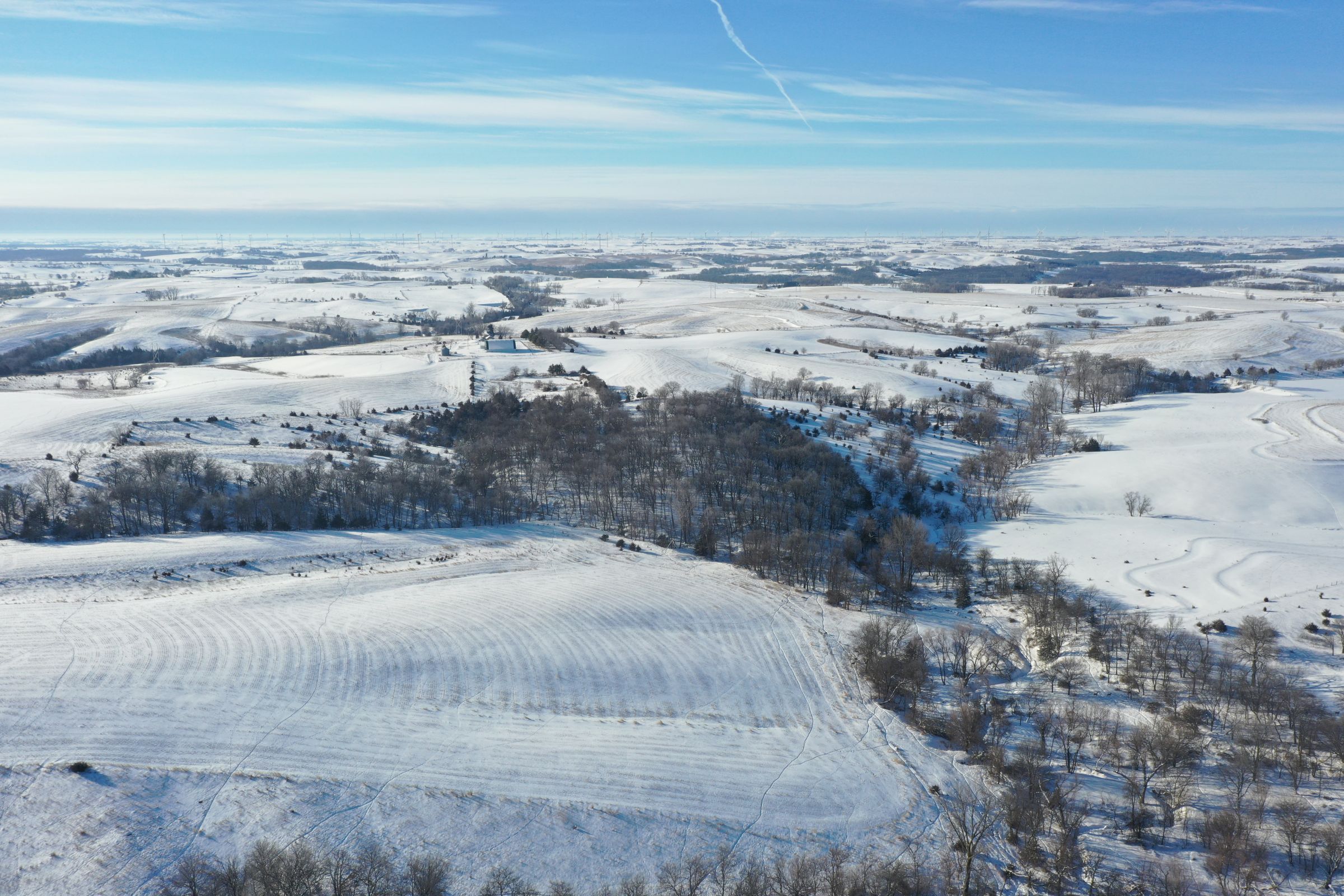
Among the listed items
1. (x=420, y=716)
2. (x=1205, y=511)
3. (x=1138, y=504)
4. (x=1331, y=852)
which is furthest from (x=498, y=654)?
(x=1205, y=511)

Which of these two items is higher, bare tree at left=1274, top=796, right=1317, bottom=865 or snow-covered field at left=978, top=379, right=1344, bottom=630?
snow-covered field at left=978, top=379, right=1344, bottom=630

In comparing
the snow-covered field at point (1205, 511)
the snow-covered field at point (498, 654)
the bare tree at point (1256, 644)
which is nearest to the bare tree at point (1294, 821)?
the bare tree at point (1256, 644)

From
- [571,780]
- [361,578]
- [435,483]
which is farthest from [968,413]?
[571,780]

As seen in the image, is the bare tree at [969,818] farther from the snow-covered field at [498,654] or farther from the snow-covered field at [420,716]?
the snow-covered field at [420,716]

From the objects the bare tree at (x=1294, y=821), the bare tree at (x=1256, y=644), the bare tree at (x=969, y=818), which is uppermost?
the bare tree at (x=1256, y=644)

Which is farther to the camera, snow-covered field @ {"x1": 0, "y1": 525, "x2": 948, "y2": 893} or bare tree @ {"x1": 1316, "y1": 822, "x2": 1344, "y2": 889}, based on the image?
snow-covered field @ {"x1": 0, "y1": 525, "x2": 948, "y2": 893}

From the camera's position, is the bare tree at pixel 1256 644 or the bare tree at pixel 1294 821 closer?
the bare tree at pixel 1294 821

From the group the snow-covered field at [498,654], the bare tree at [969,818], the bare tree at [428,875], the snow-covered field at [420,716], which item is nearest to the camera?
the bare tree at [428,875]

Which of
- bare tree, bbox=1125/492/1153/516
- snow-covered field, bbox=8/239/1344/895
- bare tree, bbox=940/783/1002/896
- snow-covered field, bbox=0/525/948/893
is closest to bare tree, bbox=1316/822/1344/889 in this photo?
bare tree, bbox=940/783/1002/896

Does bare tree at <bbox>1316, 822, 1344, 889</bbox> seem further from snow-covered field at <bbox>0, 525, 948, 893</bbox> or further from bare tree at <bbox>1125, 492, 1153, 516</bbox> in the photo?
bare tree at <bbox>1125, 492, 1153, 516</bbox>

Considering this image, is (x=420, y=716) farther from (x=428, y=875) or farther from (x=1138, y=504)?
(x=1138, y=504)

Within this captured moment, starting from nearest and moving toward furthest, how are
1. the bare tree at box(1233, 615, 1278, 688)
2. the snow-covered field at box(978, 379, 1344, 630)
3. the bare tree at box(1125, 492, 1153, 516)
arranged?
the bare tree at box(1233, 615, 1278, 688) < the snow-covered field at box(978, 379, 1344, 630) < the bare tree at box(1125, 492, 1153, 516)
